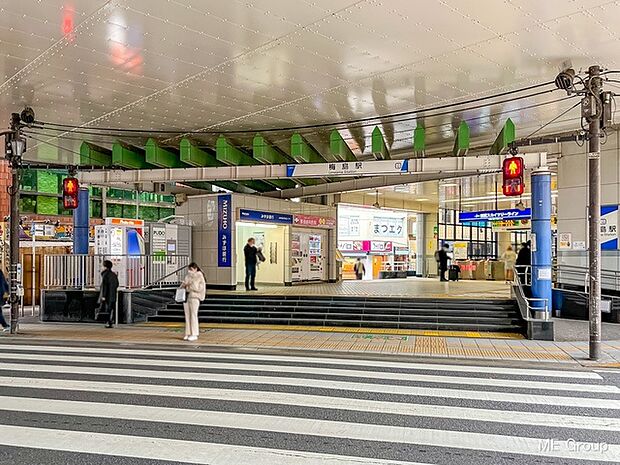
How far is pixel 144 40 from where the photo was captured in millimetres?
9734

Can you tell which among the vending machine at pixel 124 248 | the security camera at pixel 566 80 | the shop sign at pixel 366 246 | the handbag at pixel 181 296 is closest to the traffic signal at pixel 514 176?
the security camera at pixel 566 80

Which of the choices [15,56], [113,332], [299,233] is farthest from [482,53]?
[299,233]

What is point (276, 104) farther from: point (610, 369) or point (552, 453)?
point (552, 453)

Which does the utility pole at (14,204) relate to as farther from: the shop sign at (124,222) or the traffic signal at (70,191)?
the shop sign at (124,222)

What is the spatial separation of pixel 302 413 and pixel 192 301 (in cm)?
687

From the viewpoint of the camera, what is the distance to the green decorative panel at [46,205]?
2781 cm

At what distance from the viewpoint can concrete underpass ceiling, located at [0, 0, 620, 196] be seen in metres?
8.72

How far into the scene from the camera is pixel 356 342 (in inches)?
480

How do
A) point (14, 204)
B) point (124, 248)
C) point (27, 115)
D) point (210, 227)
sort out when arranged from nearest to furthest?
point (27, 115)
point (14, 204)
point (124, 248)
point (210, 227)

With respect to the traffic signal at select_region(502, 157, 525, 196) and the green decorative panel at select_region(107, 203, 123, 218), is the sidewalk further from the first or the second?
the green decorative panel at select_region(107, 203, 123, 218)

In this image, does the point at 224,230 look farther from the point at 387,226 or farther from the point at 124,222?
the point at 387,226

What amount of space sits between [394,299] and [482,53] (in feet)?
24.6

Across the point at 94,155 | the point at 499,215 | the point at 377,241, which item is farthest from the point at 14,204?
the point at 377,241

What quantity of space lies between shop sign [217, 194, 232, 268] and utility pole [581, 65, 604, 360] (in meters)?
13.2
